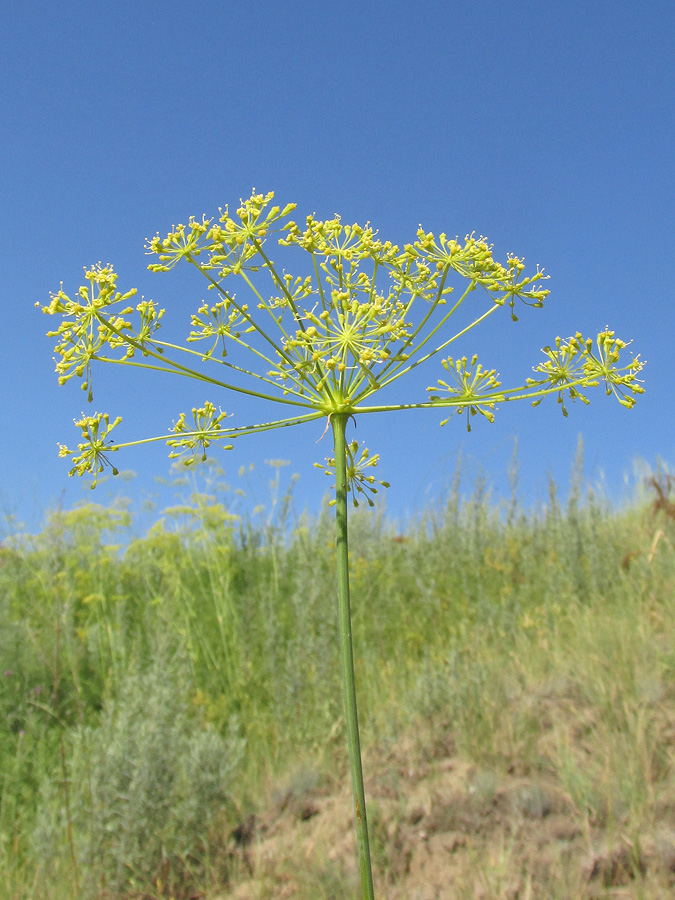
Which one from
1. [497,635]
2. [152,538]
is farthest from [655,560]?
[152,538]

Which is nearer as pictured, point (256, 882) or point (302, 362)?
point (302, 362)

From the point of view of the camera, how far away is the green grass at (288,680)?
3.44m

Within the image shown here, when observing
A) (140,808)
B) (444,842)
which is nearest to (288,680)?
(140,808)

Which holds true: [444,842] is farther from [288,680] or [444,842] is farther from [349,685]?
[349,685]

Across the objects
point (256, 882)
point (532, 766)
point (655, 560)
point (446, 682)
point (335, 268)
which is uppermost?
point (335, 268)

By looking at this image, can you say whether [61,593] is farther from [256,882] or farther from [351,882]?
[351,882]

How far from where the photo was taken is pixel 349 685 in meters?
1.39

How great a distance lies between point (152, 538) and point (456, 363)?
5.80m

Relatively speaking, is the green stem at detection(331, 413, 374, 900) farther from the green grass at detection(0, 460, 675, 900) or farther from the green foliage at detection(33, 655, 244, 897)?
the green foliage at detection(33, 655, 244, 897)

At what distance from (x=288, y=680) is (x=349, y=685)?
3.49m

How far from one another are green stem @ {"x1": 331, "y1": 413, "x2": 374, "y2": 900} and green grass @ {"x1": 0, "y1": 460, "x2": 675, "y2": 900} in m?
1.99

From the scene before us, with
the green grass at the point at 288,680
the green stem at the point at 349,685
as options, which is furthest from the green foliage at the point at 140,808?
the green stem at the point at 349,685

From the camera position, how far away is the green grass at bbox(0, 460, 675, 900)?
344 centimetres

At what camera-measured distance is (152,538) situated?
276 inches
